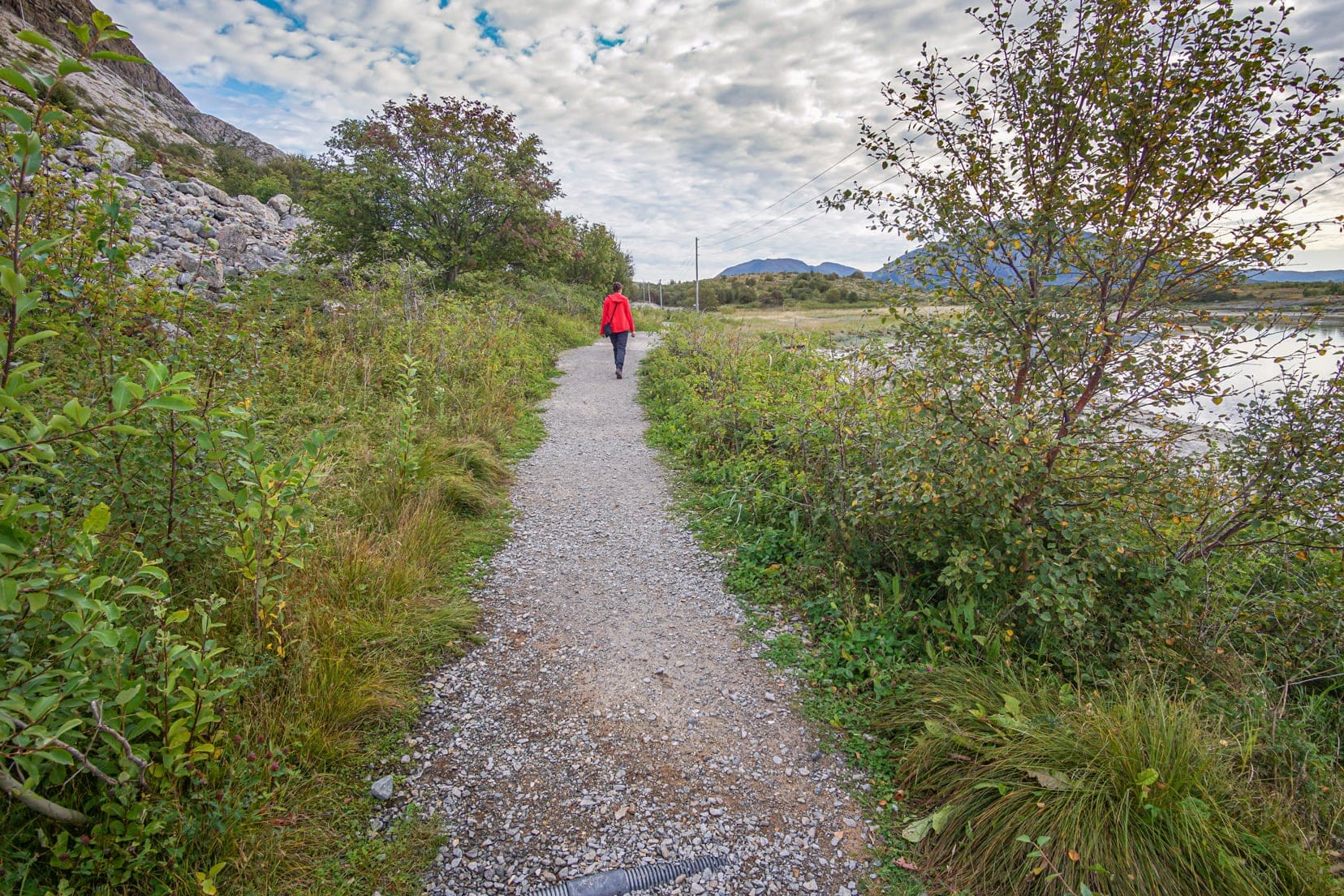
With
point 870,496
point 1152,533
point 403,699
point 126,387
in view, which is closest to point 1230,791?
point 1152,533

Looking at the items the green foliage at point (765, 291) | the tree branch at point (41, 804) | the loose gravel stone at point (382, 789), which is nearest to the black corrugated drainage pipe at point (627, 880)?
the loose gravel stone at point (382, 789)

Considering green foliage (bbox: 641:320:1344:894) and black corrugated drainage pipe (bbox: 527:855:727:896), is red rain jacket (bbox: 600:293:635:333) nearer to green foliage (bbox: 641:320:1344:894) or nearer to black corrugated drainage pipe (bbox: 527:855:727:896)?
green foliage (bbox: 641:320:1344:894)

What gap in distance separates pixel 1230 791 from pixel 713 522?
3859 millimetres

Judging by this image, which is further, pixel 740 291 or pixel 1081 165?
pixel 740 291

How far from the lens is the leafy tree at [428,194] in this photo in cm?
1492

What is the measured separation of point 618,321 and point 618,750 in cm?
1131

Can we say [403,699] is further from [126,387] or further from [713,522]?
[713,522]

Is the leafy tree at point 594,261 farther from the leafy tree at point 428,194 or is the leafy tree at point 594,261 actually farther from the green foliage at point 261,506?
the green foliage at point 261,506

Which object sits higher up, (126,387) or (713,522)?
(126,387)

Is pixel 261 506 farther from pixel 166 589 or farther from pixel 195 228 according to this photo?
pixel 195 228

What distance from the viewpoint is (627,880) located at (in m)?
2.37

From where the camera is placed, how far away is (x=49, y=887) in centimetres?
190

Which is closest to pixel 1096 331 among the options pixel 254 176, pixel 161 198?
pixel 161 198

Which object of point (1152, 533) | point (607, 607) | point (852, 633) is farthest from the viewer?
point (607, 607)
